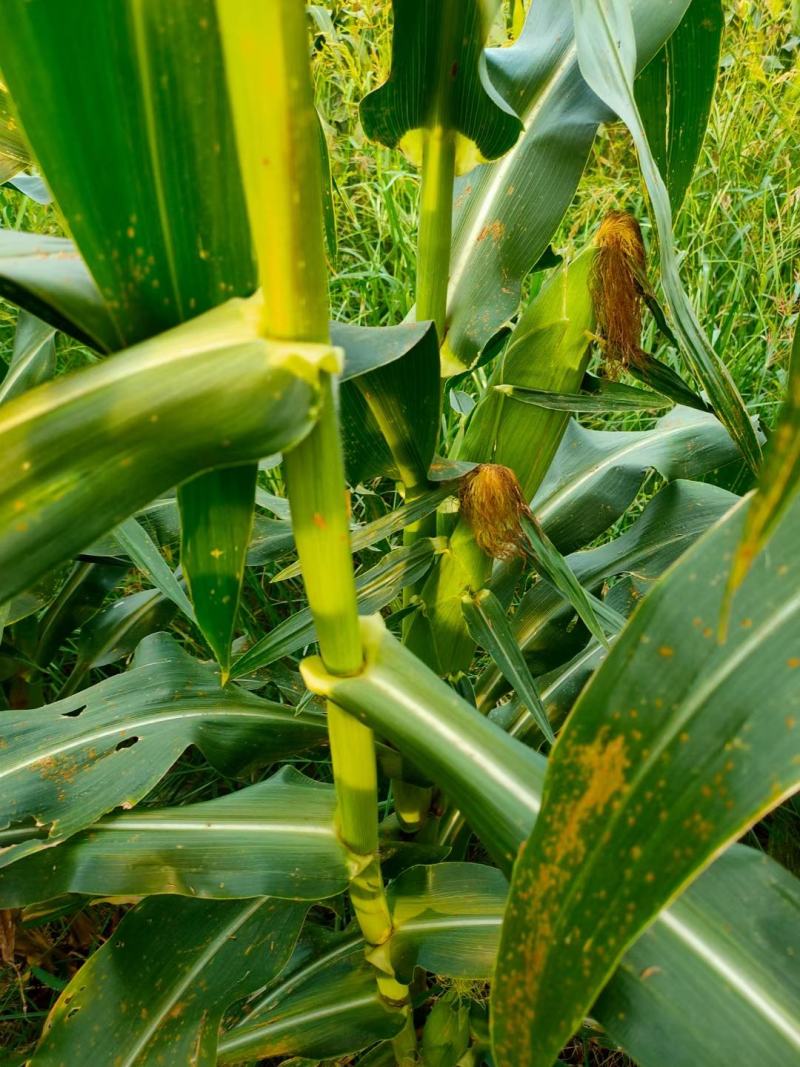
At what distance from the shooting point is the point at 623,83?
17.8 inches

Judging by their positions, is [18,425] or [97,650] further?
[97,650]

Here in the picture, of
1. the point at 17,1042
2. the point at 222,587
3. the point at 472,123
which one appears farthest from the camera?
the point at 17,1042

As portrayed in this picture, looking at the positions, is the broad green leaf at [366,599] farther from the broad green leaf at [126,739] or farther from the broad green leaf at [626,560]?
the broad green leaf at [626,560]

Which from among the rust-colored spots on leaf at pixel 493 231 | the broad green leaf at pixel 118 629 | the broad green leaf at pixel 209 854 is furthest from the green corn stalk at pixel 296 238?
the broad green leaf at pixel 118 629

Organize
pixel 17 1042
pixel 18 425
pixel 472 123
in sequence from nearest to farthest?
pixel 18 425, pixel 472 123, pixel 17 1042

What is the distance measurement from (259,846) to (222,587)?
0.94 feet

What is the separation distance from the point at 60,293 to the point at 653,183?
279 millimetres

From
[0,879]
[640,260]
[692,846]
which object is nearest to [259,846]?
[0,879]

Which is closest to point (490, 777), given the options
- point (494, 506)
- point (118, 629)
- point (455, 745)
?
point (455, 745)

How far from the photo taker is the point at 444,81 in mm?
574

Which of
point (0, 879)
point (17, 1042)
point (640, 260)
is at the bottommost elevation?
point (17, 1042)

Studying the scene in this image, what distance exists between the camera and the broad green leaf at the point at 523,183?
2.19 ft

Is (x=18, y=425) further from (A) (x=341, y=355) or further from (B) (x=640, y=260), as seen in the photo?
(B) (x=640, y=260)

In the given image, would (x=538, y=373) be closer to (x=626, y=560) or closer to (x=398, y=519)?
(x=398, y=519)
